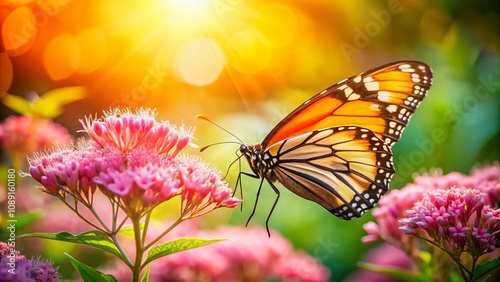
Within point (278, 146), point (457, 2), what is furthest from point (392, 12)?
point (278, 146)

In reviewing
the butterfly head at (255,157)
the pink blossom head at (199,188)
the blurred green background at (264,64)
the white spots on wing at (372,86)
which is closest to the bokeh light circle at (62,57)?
the blurred green background at (264,64)

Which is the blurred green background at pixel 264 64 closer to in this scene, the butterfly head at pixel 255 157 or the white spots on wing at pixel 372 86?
the butterfly head at pixel 255 157

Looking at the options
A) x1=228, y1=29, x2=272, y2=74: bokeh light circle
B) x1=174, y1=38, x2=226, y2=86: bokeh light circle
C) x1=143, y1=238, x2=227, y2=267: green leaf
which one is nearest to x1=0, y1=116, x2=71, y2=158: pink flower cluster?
x1=143, y1=238, x2=227, y2=267: green leaf

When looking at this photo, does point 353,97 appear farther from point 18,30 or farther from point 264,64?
point 264,64

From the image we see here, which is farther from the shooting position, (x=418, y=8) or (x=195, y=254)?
(x=418, y=8)

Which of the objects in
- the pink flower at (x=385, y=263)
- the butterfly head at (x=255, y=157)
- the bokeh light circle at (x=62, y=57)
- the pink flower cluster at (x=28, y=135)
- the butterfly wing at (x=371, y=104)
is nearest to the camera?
the butterfly wing at (x=371, y=104)

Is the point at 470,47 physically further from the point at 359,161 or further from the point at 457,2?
the point at 359,161
